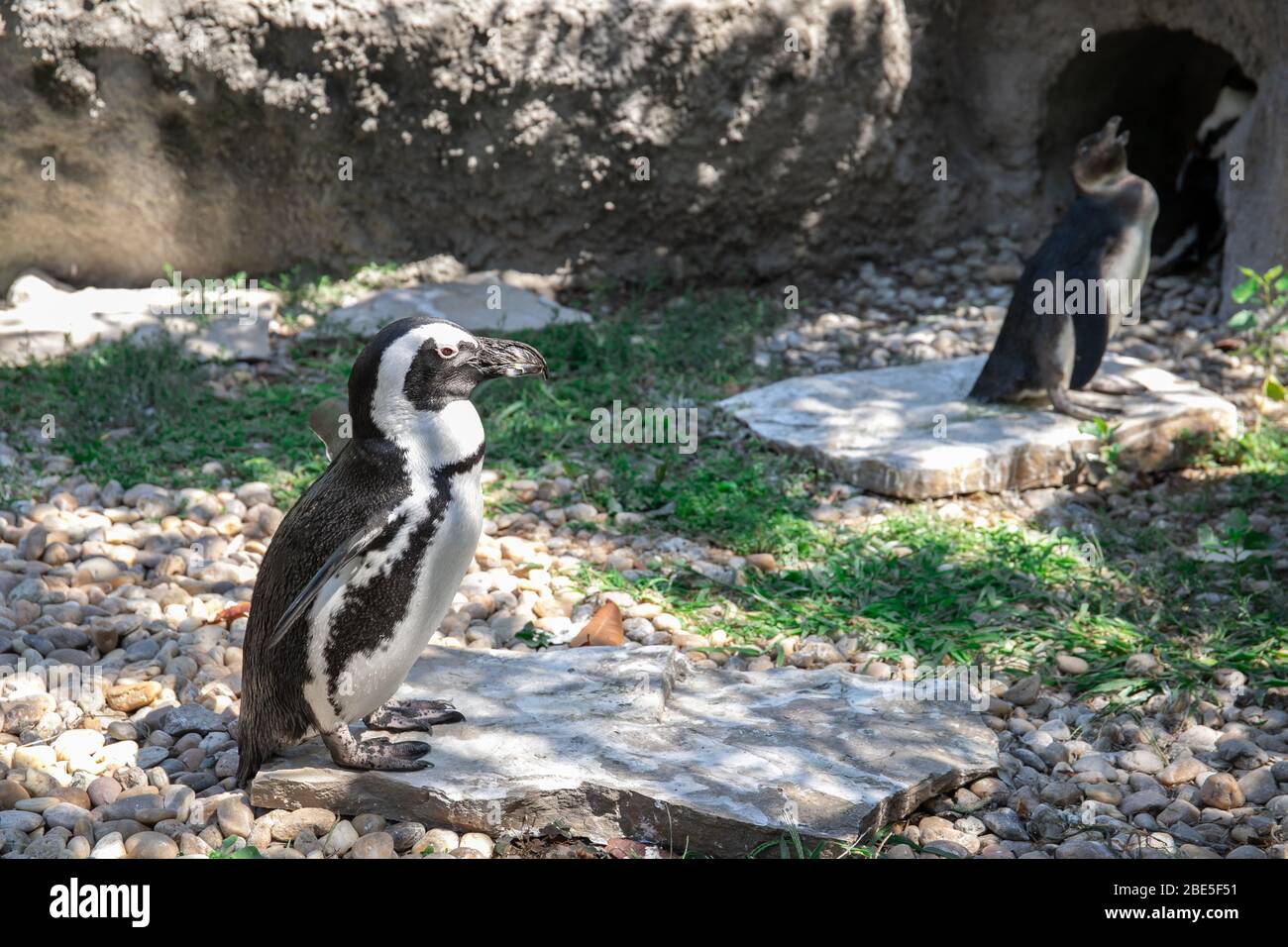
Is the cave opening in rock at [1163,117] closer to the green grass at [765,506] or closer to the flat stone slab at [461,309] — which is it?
the green grass at [765,506]

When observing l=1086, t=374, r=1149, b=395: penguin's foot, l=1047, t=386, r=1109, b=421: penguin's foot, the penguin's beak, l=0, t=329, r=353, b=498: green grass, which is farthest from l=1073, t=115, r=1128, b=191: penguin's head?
the penguin's beak

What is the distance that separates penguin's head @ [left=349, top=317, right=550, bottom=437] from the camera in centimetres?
266

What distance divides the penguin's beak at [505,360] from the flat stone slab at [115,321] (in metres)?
3.80

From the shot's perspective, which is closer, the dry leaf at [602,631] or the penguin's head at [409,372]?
the penguin's head at [409,372]

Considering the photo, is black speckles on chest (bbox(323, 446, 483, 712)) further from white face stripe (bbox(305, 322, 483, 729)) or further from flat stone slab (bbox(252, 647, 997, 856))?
flat stone slab (bbox(252, 647, 997, 856))

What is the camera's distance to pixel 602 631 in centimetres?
379

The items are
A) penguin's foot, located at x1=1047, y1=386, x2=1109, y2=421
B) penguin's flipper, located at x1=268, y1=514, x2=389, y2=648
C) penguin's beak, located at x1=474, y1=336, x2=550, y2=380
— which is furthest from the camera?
penguin's foot, located at x1=1047, y1=386, x2=1109, y2=421

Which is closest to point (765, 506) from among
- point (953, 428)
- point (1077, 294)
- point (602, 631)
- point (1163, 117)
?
point (953, 428)

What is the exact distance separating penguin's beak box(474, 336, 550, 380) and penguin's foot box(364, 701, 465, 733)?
855 mm

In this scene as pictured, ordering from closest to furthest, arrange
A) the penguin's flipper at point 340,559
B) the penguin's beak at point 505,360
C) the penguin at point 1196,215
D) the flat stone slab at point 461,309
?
the penguin's flipper at point 340,559
the penguin's beak at point 505,360
the flat stone slab at point 461,309
the penguin at point 1196,215

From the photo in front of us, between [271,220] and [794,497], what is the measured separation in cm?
383

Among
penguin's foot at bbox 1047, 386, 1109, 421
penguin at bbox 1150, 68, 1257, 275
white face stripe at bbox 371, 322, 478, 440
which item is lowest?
penguin's foot at bbox 1047, 386, 1109, 421

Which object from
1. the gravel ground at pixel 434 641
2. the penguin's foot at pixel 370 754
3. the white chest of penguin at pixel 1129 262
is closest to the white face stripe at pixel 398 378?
the penguin's foot at pixel 370 754

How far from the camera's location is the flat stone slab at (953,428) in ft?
16.7
